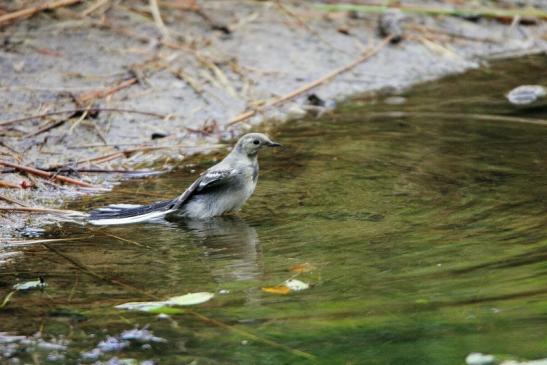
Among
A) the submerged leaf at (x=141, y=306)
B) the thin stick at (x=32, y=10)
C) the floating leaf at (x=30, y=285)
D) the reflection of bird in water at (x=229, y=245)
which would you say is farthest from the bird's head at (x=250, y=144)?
the thin stick at (x=32, y=10)

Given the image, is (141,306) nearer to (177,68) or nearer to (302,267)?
(302,267)

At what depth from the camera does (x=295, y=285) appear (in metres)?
5.01

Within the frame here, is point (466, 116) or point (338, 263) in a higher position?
point (338, 263)

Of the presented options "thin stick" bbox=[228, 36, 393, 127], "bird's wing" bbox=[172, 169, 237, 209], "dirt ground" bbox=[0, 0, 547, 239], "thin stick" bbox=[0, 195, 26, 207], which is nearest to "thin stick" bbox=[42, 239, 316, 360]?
"thin stick" bbox=[0, 195, 26, 207]

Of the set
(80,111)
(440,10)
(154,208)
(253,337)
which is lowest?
(154,208)

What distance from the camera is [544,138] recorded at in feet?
26.4

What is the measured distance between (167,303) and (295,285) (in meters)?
0.65

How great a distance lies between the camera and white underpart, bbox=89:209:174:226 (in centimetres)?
645

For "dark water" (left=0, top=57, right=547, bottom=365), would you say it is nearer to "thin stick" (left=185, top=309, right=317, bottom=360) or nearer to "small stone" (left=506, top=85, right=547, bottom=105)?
"thin stick" (left=185, top=309, right=317, bottom=360)

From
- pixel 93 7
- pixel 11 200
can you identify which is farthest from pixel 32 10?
pixel 11 200

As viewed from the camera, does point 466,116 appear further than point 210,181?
Yes

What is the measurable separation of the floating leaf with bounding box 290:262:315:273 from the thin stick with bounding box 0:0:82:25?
606 centimetres

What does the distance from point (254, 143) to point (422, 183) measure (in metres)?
1.22

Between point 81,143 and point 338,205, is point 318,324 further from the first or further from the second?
point 81,143
